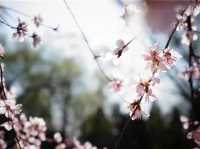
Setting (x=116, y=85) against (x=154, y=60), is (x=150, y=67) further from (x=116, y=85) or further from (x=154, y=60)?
(x=116, y=85)

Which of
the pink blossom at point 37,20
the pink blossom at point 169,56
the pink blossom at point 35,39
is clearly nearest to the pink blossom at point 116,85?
the pink blossom at point 169,56

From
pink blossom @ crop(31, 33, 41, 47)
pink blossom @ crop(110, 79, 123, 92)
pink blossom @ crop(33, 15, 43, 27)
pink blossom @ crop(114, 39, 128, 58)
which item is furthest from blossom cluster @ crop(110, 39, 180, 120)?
pink blossom @ crop(33, 15, 43, 27)

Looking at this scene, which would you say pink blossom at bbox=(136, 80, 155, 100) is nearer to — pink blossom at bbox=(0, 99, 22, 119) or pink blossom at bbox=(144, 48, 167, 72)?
pink blossom at bbox=(144, 48, 167, 72)

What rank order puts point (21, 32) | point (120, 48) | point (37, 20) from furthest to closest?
1. point (37, 20)
2. point (21, 32)
3. point (120, 48)

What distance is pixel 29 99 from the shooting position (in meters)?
33.5

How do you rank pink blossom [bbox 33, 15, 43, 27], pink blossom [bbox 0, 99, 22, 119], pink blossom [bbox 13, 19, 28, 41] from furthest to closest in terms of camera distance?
pink blossom [bbox 33, 15, 43, 27]
pink blossom [bbox 13, 19, 28, 41]
pink blossom [bbox 0, 99, 22, 119]

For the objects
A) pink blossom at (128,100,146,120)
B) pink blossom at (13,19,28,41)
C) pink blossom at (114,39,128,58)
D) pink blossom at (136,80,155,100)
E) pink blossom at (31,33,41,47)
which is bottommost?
pink blossom at (128,100,146,120)

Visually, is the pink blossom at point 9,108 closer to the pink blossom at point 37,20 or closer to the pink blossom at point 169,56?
the pink blossom at point 169,56

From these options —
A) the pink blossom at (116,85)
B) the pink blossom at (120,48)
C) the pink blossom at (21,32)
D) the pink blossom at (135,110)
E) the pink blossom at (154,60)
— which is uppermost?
the pink blossom at (21,32)

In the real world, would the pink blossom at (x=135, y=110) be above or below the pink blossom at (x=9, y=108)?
below

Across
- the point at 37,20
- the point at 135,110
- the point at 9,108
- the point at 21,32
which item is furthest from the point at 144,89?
the point at 37,20

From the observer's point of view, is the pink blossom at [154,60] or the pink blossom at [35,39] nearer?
the pink blossom at [154,60]

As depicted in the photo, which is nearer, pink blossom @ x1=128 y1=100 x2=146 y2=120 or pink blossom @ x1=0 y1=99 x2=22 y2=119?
pink blossom @ x1=128 y1=100 x2=146 y2=120

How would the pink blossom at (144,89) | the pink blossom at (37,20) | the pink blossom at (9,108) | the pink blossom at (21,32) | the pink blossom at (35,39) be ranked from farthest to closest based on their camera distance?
the pink blossom at (37,20)
the pink blossom at (35,39)
the pink blossom at (21,32)
the pink blossom at (9,108)
the pink blossom at (144,89)
